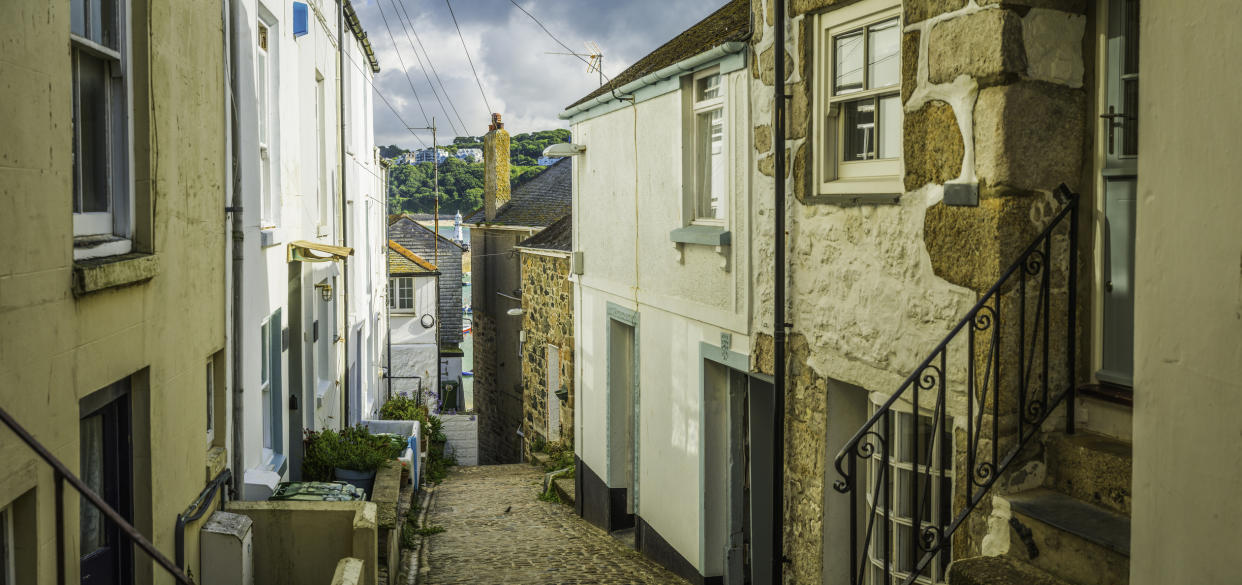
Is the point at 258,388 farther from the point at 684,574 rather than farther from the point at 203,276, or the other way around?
the point at 684,574

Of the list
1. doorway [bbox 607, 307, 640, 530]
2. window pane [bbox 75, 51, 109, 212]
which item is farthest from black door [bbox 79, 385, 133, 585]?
doorway [bbox 607, 307, 640, 530]

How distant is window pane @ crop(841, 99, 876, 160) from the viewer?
6371 mm

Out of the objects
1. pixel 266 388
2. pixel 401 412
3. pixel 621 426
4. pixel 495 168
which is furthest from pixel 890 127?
pixel 495 168

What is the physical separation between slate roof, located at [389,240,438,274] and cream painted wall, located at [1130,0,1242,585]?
105 ft

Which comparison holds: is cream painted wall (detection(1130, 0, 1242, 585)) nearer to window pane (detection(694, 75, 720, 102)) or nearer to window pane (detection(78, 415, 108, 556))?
window pane (detection(78, 415, 108, 556))

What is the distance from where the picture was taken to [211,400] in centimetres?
766

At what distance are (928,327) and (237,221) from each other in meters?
5.04

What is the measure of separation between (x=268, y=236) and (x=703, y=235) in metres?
3.89

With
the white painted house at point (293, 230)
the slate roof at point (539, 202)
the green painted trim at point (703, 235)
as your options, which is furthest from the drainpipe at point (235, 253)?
the slate roof at point (539, 202)

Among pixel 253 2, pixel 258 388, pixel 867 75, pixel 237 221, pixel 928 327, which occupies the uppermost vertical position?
pixel 253 2

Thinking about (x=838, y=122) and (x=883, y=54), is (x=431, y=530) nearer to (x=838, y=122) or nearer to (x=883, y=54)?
(x=838, y=122)

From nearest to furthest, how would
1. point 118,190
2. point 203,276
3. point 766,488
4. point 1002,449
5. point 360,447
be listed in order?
point 1002,449, point 118,190, point 203,276, point 766,488, point 360,447

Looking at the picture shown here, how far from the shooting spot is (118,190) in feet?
17.5

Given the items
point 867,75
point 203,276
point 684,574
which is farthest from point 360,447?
point 867,75
